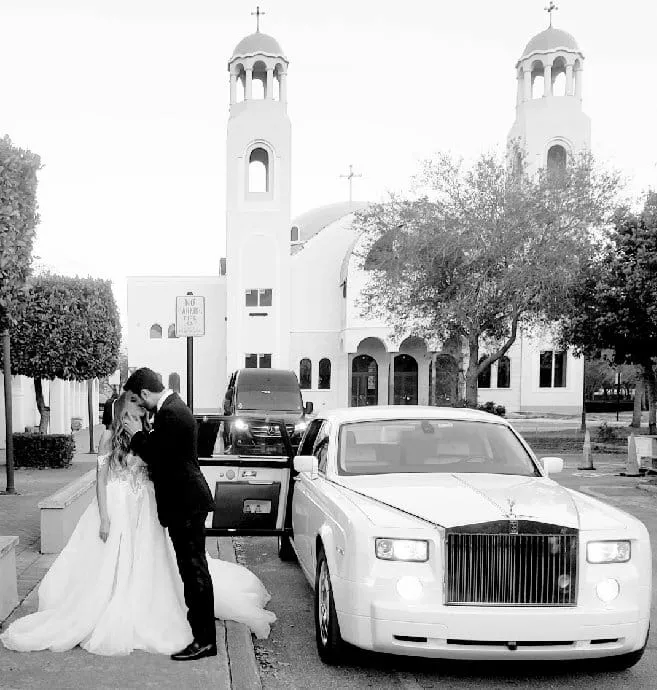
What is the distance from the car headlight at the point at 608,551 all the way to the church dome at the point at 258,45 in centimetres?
4403

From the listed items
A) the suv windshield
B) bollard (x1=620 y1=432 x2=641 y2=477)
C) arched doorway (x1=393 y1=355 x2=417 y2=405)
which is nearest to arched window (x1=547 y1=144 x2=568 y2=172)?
arched doorway (x1=393 y1=355 x2=417 y2=405)

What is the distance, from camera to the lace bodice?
18.4ft

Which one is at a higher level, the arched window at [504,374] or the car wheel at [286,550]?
the car wheel at [286,550]

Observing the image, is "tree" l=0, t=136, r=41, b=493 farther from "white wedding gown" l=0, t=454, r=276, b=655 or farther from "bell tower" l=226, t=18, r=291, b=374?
"bell tower" l=226, t=18, r=291, b=374

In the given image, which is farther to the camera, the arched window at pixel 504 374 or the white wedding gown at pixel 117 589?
the arched window at pixel 504 374

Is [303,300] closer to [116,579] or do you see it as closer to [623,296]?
[623,296]

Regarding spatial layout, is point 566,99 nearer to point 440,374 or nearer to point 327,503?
point 440,374

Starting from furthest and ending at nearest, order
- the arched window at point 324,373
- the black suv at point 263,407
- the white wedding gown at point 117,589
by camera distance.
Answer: the arched window at point 324,373, the black suv at point 263,407, the white wedding gown at point 117,589

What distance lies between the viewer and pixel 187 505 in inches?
208

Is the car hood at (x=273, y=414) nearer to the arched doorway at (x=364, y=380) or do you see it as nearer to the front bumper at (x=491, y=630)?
the front bumper at (x=491, y=630)

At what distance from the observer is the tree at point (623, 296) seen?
71.1 feet

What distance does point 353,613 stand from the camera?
495 cm

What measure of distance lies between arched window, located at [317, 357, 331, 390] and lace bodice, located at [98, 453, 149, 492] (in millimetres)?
42930

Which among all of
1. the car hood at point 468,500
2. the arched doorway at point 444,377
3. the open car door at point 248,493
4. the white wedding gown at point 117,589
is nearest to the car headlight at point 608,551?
the car hood at point 468,500
